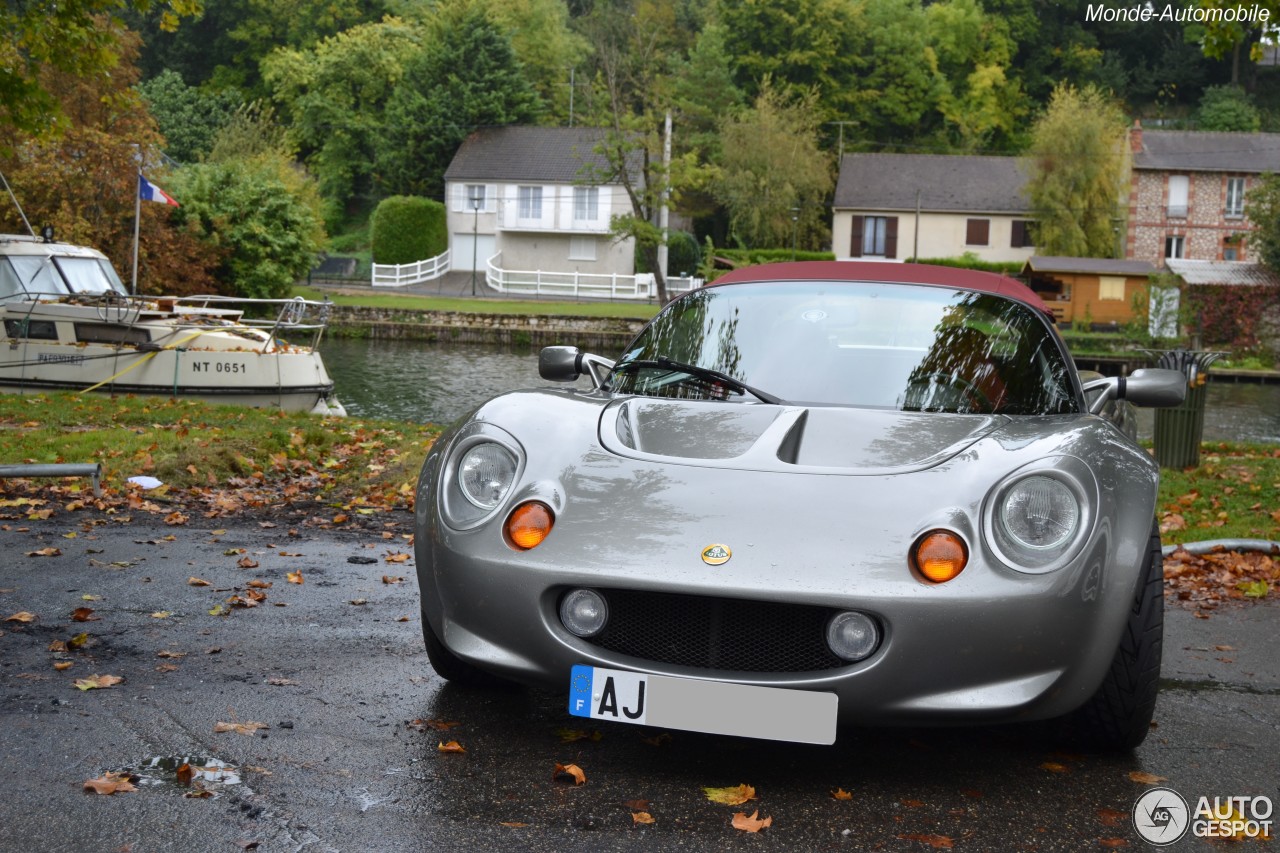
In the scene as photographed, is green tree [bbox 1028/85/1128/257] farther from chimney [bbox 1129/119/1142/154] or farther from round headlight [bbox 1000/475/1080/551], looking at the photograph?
round headlight [bbox 1000/475/1080/551]

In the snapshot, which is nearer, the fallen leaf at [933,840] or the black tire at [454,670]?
the fallen leaf at [933,840]

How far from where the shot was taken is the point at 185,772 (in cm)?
316

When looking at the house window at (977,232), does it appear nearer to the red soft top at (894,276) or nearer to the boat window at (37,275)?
the boat window at (37,275)

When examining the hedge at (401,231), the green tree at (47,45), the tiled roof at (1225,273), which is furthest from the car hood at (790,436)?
the hedge at (401,231)

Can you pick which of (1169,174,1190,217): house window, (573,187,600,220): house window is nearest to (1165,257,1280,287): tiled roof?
(1169,174,1190,217): house window

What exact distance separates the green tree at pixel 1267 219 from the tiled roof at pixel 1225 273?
1.49ft

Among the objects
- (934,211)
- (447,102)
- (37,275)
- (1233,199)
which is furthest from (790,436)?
(447,102)

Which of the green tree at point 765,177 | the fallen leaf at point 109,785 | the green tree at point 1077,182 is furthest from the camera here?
the green tree at point 765,177

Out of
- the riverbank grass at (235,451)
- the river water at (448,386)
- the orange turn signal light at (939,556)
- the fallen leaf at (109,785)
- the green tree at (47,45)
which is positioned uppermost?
the green tree at (47,45)

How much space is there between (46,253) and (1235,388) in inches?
1277

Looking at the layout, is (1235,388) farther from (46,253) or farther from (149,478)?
(149,478)

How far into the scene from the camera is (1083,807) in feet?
10.6

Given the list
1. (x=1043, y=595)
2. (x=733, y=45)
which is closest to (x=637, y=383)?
(x=1043, y=595)

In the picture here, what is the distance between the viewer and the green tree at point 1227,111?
3509 inches
